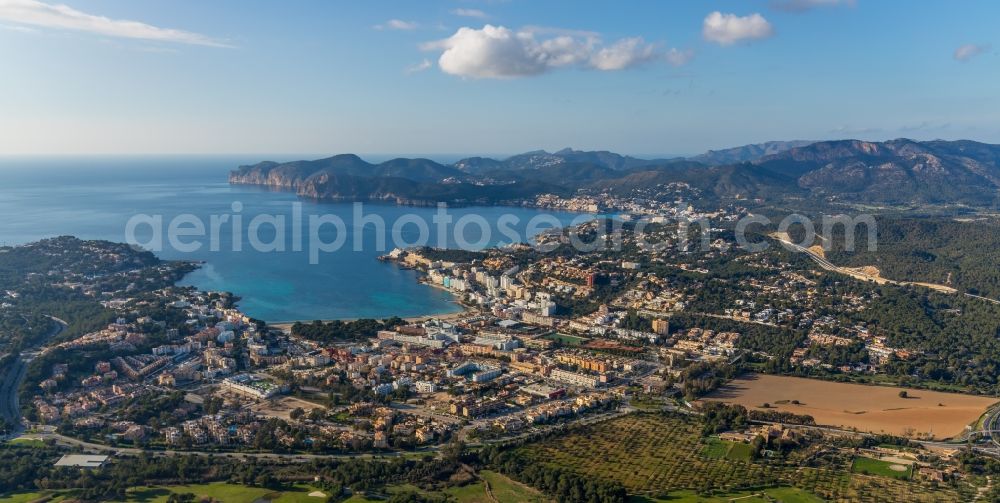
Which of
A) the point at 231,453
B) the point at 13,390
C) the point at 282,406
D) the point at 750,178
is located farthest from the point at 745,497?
the point at 750,178

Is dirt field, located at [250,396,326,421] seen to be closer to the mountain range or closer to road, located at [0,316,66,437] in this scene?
road, located at [0,316,66,437]

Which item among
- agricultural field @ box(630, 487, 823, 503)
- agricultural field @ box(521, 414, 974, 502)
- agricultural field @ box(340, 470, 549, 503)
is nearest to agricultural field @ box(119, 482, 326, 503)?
agricultural field @ box(340, 470, 549, 503)

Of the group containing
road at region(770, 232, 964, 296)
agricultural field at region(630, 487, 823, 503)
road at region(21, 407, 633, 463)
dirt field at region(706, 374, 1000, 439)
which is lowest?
agricultural field at region(630, 487, 823, 503)

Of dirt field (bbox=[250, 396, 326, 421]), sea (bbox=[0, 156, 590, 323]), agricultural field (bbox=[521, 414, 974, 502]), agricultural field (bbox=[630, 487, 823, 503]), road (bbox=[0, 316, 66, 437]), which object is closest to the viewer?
agricultural field (bbox=[630, 487, 823, 503])

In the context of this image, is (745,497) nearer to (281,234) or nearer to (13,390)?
(13,390)

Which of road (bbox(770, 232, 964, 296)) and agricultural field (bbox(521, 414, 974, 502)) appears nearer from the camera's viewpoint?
agricultural field (bbox(521, 414, 974, 502))

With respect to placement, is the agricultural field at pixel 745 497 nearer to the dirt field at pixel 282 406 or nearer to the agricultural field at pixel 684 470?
the agricultural field at pixel 684 470
